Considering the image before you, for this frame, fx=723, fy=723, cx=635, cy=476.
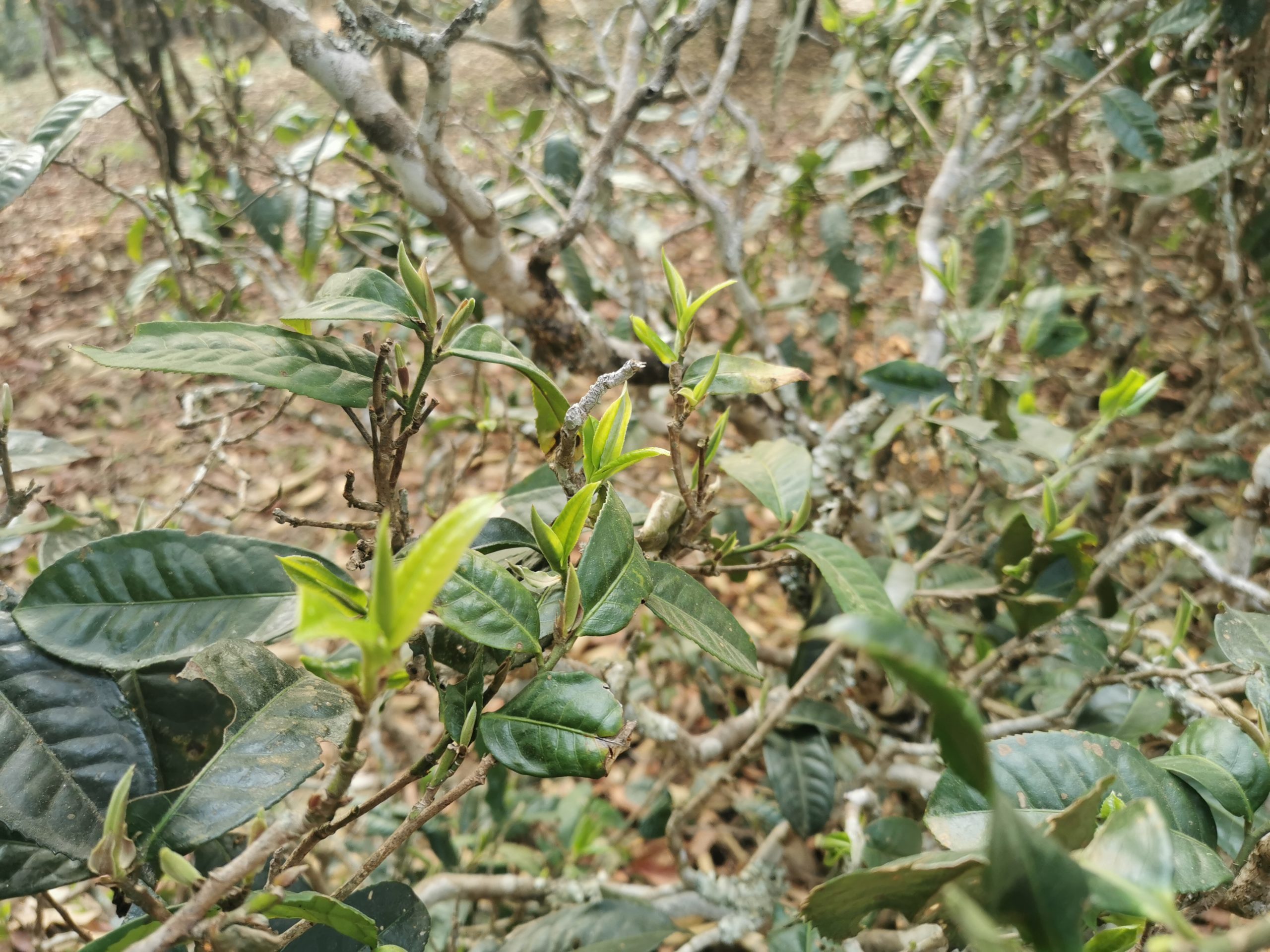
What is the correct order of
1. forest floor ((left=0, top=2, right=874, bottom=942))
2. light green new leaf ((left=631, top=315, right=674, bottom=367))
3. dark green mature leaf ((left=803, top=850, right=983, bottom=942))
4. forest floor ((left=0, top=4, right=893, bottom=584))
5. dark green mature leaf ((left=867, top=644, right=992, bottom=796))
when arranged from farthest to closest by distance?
forest floor ((left=0, top=4, right=893, bottom=584)), forest floor ((left=0, top=2, right=874, bottom=942)), light green new leaf ((left=631, top=315, right=674, bottom=367)), dark green mature leaf ((left=803, top=850, right=983, bottom=942)), dark green mature leaf ((left=867, top=644, right=992, bottom=796))

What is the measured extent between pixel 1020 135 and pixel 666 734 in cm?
129

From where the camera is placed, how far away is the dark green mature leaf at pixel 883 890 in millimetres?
351

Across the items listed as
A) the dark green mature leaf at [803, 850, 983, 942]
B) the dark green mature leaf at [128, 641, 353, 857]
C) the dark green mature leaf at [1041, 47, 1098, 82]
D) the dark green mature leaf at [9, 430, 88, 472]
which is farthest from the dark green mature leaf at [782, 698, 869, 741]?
the dark green mature leaf at [1041, 47, 1098, 82]

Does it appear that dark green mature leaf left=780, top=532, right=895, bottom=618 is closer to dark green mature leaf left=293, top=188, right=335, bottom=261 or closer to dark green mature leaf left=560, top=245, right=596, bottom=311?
dark green mature leaf left=560, top=245, right=596, bottom=311

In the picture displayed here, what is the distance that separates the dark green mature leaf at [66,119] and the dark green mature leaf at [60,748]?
48cm

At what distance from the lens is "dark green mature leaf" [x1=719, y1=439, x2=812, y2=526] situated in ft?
2.29

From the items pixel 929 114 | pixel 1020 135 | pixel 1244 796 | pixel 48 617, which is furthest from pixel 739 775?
pixel 929 114

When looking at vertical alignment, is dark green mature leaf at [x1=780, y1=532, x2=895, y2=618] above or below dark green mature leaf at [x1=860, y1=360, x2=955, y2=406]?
below

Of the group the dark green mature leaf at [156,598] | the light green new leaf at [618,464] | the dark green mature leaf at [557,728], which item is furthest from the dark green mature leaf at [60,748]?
the light green new leaf at [618,464]

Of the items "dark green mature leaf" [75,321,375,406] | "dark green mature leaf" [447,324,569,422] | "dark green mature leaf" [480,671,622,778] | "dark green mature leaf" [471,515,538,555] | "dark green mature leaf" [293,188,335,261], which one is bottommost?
"dark green mature leaf" [480,671,622,778]

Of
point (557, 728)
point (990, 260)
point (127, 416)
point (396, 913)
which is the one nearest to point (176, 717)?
point (396, 913)

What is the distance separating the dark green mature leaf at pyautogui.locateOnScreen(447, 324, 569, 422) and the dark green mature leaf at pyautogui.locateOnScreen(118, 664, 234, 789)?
339mm

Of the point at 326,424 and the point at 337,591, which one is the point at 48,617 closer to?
the point at 337,591

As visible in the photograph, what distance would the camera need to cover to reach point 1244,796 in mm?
495
